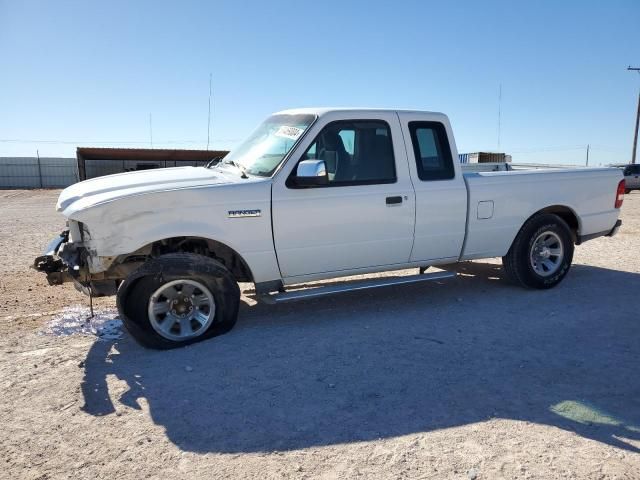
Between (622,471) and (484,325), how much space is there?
2411 mm

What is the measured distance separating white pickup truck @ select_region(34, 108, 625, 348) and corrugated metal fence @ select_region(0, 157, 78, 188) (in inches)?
1384

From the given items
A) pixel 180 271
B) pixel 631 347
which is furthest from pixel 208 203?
pixel 631 347

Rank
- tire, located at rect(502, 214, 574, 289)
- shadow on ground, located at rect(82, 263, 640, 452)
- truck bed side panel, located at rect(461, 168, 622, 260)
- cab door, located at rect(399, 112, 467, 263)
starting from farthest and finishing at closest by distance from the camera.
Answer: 1. tire, located at rect(502, 214, 574, 289)
2. truck bed side panel, located at rect(461, 168, 622, 260)
3. cab door, located at rect(399, 112, 467, 263)
4. shadow on ground, located at rect(82, 263, 640, 452)

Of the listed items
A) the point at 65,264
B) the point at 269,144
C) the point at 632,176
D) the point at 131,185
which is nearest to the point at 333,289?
the point at 269,144

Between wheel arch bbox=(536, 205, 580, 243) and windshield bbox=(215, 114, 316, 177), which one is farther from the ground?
Result: windshield bbox=(215, 114, 316, 177)

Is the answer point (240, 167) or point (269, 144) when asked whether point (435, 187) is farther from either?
point (240, 167)

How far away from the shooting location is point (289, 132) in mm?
5246

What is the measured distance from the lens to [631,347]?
181 inches

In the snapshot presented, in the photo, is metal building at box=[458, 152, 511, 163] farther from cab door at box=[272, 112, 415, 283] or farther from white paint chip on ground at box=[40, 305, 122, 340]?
white paint chip on ground at box=[40, 305, 122, 340]

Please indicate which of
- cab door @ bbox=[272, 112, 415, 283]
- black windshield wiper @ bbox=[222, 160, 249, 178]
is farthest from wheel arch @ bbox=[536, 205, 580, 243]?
black windshield wiper @ bbox=[222, 160, 249, 178]

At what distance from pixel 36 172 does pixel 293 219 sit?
37461 mm

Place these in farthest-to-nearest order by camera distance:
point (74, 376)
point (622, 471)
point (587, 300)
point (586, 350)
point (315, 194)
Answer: point (587, 300) → point (315, 194) → point (586, 350) → point (74, 376) → point (622, 471)

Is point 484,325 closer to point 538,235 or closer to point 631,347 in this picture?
point 631,347

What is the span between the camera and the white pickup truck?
14.8ft
